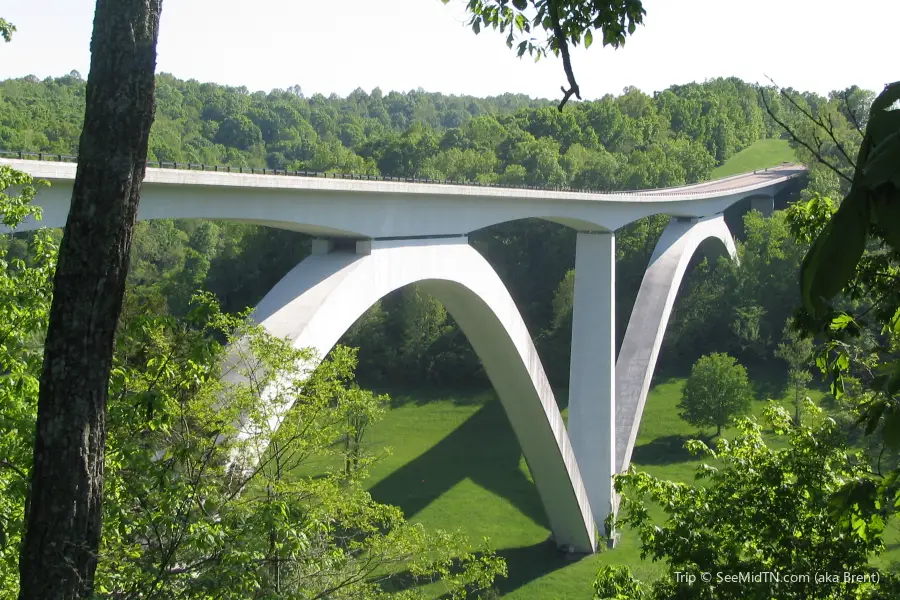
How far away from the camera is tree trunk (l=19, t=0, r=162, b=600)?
3639 mm

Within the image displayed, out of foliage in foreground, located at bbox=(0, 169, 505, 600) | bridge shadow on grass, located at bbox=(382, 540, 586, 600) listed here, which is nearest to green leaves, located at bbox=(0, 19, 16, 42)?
foliage in foreground, located at bbox=(0, 169, 505, 600)

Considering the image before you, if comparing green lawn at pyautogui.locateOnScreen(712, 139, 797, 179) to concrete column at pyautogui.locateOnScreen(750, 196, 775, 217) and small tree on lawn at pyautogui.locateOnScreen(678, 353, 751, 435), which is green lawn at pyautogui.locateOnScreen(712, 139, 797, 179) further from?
small tree on lawn at pyautogui.locateOnScreen(678, 353, 751, 435)

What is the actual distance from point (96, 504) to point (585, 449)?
2363 centimetres

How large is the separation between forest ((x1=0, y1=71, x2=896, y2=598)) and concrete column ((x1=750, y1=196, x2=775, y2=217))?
2139 millimetres

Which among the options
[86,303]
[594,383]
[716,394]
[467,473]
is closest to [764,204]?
[716,394]

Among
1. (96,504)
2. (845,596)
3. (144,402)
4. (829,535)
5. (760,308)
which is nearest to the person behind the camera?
(96,504)

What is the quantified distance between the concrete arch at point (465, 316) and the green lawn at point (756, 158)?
51.0 metres

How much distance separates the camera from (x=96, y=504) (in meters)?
3.81

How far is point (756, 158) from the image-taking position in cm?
7606

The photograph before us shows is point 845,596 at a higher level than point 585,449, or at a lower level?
higher

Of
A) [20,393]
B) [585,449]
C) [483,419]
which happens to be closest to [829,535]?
[20,393]

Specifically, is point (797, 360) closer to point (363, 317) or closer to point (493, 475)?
point (493, 475)

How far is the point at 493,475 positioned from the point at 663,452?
7201 millimetres

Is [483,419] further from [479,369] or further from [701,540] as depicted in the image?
[701,540]
